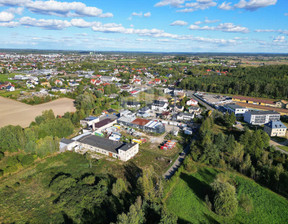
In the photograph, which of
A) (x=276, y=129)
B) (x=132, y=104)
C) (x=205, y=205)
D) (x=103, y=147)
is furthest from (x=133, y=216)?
(x=132, y=104)

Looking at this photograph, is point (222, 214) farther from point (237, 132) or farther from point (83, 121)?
point (83, 121)

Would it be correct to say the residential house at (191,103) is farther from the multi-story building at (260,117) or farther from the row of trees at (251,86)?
the row of trees at (251,86)

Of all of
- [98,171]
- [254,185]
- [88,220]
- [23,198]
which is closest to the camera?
[88,220]

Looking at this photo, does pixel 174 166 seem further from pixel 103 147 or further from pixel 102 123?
pixel 102 123

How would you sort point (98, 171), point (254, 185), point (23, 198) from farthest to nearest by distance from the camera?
point (98, 171) → point (254, 185) → point (23, 198)

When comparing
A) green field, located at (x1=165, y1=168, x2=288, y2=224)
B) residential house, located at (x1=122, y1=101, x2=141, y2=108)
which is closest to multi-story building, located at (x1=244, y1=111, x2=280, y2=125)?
green field, located at (x1=165, y1=168, x2=288, y2=224)

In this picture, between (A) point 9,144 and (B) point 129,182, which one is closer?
(B) point 129,182

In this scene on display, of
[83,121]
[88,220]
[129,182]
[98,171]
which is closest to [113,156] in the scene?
[98,171]
